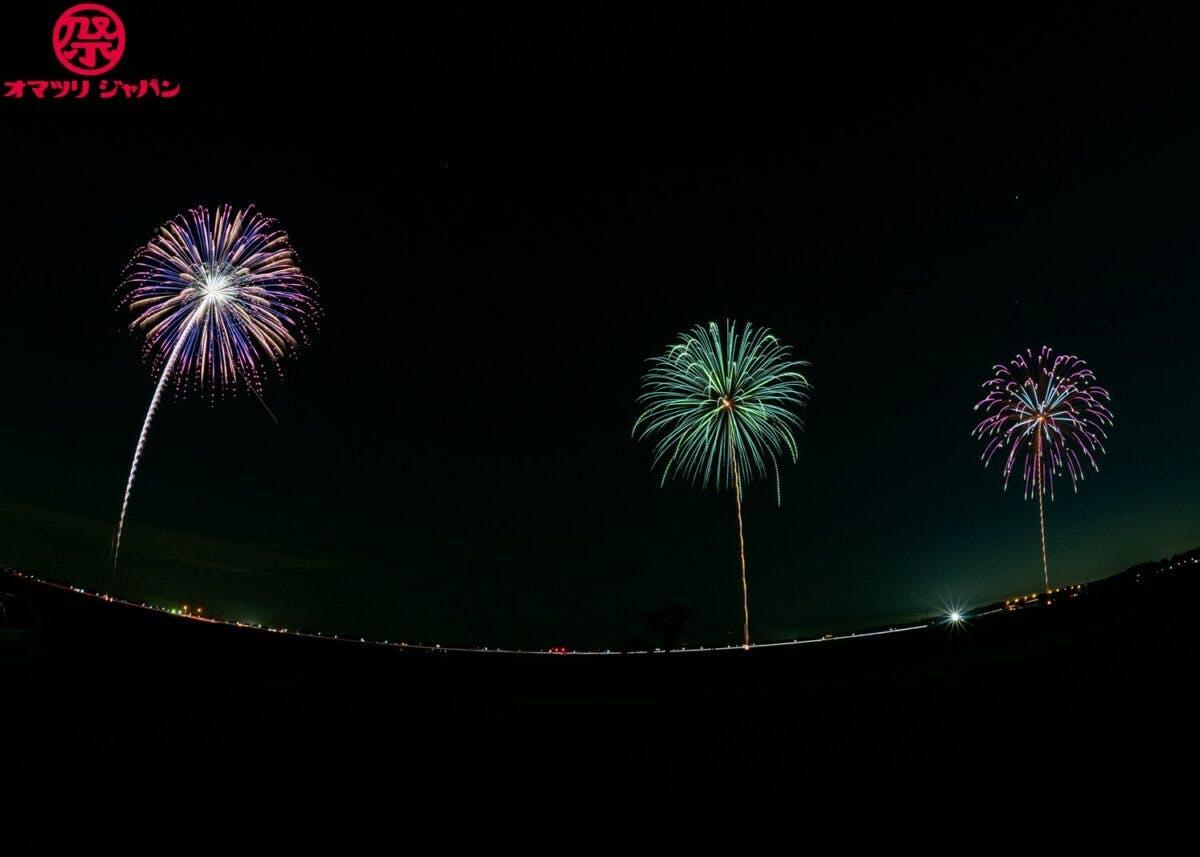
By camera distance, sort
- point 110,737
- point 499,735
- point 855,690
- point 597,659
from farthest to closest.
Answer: point 597,659, point 855,690, point 499,735, point 110,737

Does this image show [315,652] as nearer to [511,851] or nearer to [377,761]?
[377,761]

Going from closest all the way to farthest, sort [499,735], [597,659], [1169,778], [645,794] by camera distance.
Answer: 1. [1169,778]
2. [645,794]
3. [499,735]
4. [597,659]

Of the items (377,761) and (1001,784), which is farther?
(377,761)

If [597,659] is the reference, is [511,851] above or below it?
below

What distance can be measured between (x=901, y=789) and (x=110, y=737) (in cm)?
612

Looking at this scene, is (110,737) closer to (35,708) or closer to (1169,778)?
(1169,778)

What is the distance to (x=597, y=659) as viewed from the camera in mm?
21484

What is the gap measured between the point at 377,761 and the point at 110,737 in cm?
229

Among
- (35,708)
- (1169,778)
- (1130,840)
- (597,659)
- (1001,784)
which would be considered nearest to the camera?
(1130,840)

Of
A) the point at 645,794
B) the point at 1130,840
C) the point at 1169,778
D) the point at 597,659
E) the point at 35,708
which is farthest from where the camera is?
the point at 597,659

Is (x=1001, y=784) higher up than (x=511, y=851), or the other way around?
(x=1001, y=784)

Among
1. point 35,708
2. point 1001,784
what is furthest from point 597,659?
point 1001,784

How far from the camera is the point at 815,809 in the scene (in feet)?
15.7

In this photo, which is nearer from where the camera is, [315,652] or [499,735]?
[499,735]
